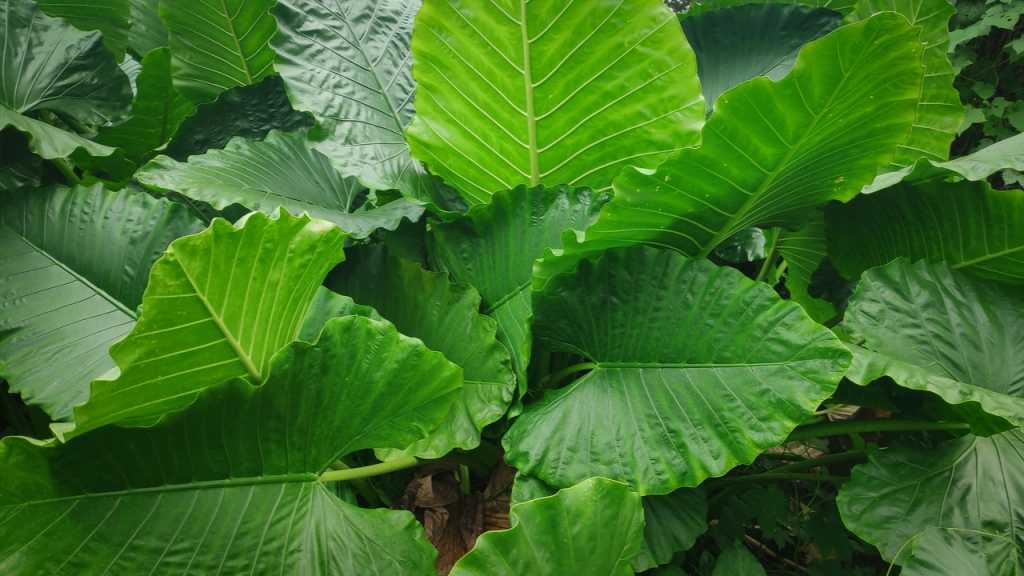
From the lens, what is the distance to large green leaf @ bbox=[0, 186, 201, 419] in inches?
34.3

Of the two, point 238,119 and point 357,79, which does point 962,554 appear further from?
point 238,119

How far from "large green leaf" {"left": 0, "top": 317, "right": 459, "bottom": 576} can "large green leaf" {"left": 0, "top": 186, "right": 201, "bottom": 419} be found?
0.81 feet

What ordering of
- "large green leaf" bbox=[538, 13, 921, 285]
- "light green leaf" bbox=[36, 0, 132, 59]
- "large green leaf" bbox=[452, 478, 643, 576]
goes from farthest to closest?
"light green leaf" bbox=[36, 0, 132, 59]
"large green leaf" bbox=[538, 13, 921, 285]
"large green leaf" bbox=[452, 478, 643, 576]

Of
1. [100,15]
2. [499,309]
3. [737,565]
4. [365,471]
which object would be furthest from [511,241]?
[100,15]

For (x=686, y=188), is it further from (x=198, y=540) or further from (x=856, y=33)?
(x=198, y=540)

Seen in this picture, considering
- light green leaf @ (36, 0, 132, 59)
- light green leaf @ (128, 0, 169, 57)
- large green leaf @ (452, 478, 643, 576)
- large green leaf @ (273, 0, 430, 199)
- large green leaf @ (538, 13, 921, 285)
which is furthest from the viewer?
light green leaf @ (128, 0, 169, 57)

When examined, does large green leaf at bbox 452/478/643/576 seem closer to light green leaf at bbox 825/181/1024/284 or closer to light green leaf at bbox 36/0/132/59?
light green leaf at bbox 825/181/1024/284

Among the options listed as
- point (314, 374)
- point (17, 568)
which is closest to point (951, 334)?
point (314, 374)

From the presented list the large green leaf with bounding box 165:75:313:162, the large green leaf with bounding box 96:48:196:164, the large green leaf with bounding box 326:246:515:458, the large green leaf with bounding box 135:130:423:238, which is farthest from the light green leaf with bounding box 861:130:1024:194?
the large green leaf with bounding box 96:48:196:164

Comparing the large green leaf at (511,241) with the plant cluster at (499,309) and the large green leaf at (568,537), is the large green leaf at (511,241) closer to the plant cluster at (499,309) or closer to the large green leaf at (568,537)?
the plant cluster at (499,309)

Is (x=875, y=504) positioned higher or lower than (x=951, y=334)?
lower

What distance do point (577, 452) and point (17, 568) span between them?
564 millimetres

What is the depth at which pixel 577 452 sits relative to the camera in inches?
31.4

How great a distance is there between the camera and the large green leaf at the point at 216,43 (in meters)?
1.34
